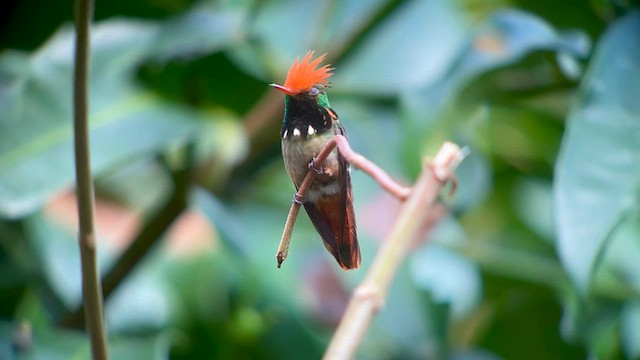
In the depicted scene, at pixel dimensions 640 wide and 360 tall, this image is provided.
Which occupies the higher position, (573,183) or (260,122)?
(260,122)

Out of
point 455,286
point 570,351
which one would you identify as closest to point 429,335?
point 455,286

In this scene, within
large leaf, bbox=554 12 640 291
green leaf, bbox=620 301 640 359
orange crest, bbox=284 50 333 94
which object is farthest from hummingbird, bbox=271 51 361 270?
green leaf, bbox=620 301 640 359

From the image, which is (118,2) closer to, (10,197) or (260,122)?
(260,122)

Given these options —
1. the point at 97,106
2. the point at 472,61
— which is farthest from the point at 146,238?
the point at 472,61

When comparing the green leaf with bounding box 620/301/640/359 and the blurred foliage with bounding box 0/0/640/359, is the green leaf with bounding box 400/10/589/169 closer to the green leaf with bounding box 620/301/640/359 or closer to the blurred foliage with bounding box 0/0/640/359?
the blurred foliage with bounding box 0/0/640/359

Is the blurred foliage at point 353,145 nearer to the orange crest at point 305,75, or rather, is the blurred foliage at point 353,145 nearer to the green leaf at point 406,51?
the green leaf at point 406,51

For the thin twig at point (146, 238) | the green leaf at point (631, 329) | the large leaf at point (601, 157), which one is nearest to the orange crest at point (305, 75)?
the large leaf at point (601, 157)

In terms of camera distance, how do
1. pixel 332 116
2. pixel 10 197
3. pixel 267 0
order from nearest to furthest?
1. pixel 332 116
2. pixel 10 197
3. pixel 267 0
